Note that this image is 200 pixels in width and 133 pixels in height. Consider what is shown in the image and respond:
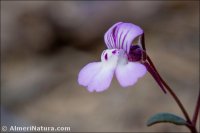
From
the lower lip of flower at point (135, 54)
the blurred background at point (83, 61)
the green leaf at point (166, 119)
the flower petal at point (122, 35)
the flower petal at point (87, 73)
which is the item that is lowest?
the blurred background at point (83, 61)

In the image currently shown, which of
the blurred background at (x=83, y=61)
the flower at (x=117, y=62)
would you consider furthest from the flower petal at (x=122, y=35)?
the blurred background at (x=83, y=61)

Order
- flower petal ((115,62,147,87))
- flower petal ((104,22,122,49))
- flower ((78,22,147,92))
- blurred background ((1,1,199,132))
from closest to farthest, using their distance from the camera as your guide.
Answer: flower petal ((115,62,147,87)) → flower ((78,22,147,92)) → flower petal ((104,22,122,49)) → blurred background ((1,1,199,132))

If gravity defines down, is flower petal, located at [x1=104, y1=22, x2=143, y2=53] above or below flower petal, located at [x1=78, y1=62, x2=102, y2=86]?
above

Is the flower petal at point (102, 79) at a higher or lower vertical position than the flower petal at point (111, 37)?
lower

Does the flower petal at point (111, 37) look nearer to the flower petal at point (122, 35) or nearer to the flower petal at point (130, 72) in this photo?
the flower petal at point (122, 35)

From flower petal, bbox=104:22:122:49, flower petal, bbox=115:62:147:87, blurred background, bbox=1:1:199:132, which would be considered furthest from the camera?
blurred background, bbox=1:1:199:132

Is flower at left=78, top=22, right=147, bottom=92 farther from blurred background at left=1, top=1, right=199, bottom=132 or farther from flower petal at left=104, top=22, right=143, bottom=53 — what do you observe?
blurred background at left=1, top=1, right=199, bottom=132

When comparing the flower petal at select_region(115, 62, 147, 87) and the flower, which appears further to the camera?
the flower

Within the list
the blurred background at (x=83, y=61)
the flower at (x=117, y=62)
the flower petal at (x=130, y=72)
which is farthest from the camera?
the blurred background at (x=83, y=61)

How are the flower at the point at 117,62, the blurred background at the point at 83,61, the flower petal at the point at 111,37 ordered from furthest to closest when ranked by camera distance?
1. the blurred background at the point at 83,61
2. the flower petal at the point at 111,37
3. the flower at the point at 117,62

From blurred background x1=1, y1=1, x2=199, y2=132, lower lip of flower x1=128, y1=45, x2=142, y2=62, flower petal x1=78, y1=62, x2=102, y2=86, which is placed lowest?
blurred background x1=1, y1=1, x2=199, y2=132

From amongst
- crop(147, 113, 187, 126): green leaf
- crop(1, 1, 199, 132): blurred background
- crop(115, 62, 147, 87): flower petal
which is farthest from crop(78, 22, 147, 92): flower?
crop(1, 1, 199, 132): blurred background
